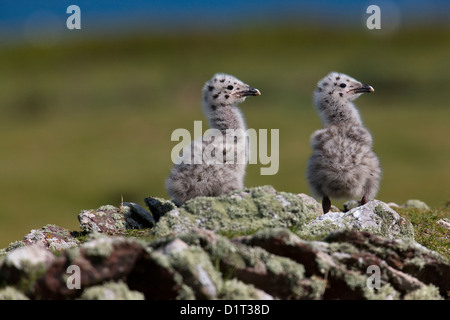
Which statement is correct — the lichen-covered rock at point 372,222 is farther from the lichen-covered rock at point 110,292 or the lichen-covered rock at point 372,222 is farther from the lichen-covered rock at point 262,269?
the lichen-covered rock at point 110,292

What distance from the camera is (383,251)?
10.0 m

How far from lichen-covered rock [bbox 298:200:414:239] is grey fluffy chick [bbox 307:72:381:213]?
1.03m

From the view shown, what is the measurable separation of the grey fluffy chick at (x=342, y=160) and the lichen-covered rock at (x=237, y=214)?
1.91m

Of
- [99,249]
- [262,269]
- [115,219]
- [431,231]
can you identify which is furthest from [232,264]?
[431,231]

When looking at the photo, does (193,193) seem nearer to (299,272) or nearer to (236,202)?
(236,202)

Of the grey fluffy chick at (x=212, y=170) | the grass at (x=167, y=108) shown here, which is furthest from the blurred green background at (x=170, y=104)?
the grey fluffy chick at (x=212, y=170)

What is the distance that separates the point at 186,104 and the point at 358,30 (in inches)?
1340

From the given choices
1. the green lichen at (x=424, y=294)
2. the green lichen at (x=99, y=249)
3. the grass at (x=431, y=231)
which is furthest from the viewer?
the grass at (x=431, y=231)

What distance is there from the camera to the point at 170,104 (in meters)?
67.9

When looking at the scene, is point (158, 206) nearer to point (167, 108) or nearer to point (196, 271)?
point (196, 271)

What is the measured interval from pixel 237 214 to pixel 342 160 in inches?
113

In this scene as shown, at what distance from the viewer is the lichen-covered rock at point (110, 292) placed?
27.2 ft

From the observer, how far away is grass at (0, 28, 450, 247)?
1708 inches

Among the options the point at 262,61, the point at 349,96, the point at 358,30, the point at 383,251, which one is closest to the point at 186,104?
the point at 262,61
